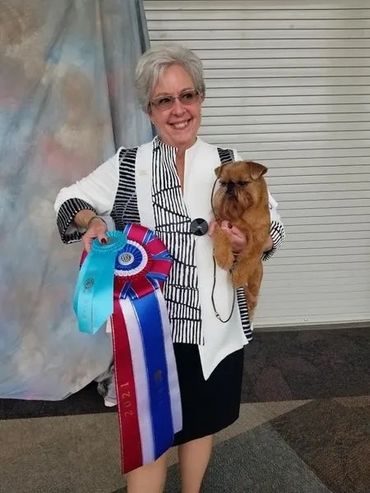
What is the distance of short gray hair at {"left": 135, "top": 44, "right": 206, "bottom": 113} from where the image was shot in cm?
123

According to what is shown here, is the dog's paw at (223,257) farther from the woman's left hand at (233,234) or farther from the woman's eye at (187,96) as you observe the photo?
the woman's eye at (187,96)

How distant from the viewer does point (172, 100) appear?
126 cm

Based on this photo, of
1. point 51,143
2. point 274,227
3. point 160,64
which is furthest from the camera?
Result: point 51,143

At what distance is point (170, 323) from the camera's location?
4.41ft

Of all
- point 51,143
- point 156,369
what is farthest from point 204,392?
point 51,143

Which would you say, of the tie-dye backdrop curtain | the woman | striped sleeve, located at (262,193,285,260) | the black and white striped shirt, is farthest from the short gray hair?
the tie-dye backdrop curtain

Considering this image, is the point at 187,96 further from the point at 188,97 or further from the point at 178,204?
the point at 178,204

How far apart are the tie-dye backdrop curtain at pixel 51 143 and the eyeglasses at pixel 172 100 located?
966mm

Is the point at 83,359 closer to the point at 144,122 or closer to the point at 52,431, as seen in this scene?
the point at 52,431

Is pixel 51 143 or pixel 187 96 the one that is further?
pixel 51 143

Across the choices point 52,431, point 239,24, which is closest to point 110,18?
point 239,24

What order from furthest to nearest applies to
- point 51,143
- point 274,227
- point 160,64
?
point 51,143
point 274,227
point 160,64

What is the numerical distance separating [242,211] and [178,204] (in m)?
0.17

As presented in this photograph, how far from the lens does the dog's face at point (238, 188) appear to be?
1.24 m
